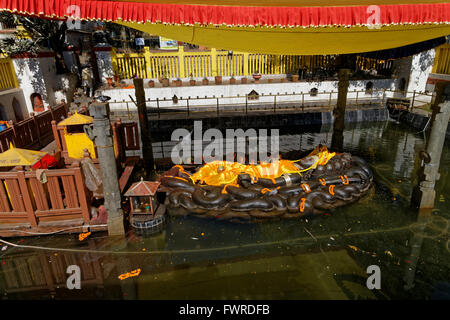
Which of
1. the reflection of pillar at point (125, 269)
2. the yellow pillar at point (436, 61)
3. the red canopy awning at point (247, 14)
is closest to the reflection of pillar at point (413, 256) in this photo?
the red canopy awning at point (247, 14)

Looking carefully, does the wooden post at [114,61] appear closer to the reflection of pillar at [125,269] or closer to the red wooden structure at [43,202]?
the red wooden structure at [43,202]

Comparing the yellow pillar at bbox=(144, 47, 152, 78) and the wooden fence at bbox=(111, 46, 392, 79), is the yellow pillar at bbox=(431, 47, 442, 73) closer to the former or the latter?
the wooden fence at bbox=(111, 46, 392, 79)

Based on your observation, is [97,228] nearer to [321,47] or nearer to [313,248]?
[313,248]

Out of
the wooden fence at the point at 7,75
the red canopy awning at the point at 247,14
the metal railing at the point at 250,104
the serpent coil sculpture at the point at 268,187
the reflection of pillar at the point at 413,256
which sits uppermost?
the red canopy awning at the point at 247,14

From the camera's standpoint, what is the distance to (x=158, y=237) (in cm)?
661

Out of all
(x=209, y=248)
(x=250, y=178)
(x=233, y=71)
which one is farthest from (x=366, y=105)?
(x=209, y=248)

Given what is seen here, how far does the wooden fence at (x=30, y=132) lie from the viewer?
30.6ft

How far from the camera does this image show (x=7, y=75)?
14.8 m

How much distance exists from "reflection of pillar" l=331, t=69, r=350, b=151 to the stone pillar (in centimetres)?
744

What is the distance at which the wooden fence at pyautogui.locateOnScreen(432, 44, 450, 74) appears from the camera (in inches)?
622

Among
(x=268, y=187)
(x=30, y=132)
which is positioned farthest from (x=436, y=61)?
Result: (x=30, y=132)

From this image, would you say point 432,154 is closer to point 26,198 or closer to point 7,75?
point 26,198

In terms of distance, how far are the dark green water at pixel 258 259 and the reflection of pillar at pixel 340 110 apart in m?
3.38

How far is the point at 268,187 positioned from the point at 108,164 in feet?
12.7
